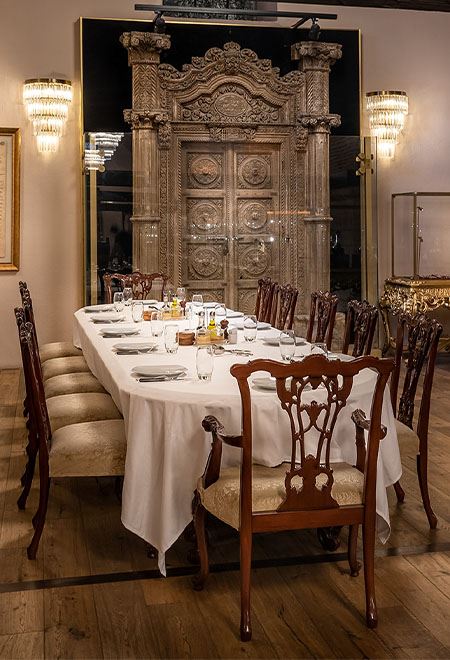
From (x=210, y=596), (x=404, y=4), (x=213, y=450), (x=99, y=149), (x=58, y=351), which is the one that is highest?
(x=404, y=4)

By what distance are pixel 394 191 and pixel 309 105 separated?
4.56 feet

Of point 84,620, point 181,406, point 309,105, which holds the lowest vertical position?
point 84,620

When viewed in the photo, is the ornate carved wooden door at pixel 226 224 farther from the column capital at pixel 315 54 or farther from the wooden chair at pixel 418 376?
the wooden chair at pixel 418 376

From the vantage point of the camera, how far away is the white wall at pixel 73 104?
8.33 m

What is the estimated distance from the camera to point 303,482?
286 cm

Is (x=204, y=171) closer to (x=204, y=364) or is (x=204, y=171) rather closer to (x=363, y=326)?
(x=363, y=326)

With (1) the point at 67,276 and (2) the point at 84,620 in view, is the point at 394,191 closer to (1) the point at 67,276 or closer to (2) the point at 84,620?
(1) the point at 67,276

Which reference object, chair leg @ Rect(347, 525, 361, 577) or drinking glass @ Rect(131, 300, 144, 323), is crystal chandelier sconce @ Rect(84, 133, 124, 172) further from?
chair leg @ Rect(347, 525, 361, 577)

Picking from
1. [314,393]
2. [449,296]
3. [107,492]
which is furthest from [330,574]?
[449,296]

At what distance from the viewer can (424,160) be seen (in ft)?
30.4

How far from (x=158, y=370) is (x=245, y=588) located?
114 cm

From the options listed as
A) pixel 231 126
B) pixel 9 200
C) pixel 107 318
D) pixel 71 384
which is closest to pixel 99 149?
pixel 9 200

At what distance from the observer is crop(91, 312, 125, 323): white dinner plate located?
19.1 feet

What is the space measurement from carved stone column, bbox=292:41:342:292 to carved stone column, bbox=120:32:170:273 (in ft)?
4.85
